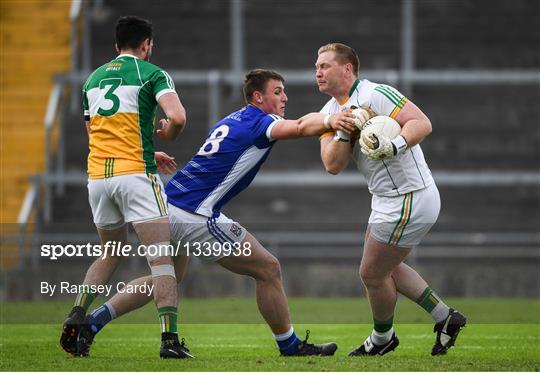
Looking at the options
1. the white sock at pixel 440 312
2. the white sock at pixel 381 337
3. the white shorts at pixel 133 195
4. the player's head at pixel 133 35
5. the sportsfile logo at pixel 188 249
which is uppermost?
the player's head at pixel 133 35

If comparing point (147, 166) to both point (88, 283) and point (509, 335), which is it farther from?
point (509, 335)

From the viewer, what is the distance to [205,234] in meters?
8.52

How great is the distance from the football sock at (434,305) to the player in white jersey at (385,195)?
0.02 meters

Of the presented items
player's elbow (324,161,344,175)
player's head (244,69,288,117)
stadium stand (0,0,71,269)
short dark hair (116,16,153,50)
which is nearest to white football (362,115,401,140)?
player's elbow (324,161,344,175)

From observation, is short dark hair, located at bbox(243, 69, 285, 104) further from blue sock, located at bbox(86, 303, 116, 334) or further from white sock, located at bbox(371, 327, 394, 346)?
white sock, located at bbox(371, 327, 394, 346)

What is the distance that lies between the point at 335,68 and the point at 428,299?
1.79 meters

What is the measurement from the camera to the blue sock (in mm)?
8469

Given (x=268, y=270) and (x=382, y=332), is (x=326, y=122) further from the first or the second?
(x=382, y=332)

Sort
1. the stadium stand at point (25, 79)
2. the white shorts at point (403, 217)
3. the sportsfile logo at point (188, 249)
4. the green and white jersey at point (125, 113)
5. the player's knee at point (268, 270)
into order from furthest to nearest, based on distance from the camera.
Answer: the stadium stand at point (25, 79) → the white shorts at point (403, 217) → the player's knee at point (268, 270) → the green and white jersey at point (125, 113) → the sportsfile logo at point (188, 249)

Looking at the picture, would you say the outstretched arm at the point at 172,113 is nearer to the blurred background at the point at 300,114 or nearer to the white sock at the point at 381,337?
the white sock at the point at 381,337

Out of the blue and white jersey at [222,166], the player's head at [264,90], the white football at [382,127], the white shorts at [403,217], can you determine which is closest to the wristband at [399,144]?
the white football at [382,127]

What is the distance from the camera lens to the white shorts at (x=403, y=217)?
28.3ft

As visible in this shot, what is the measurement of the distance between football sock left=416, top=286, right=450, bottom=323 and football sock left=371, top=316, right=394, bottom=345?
0.30m

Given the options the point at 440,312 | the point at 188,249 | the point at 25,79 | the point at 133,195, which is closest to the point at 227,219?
the point at 188,249
